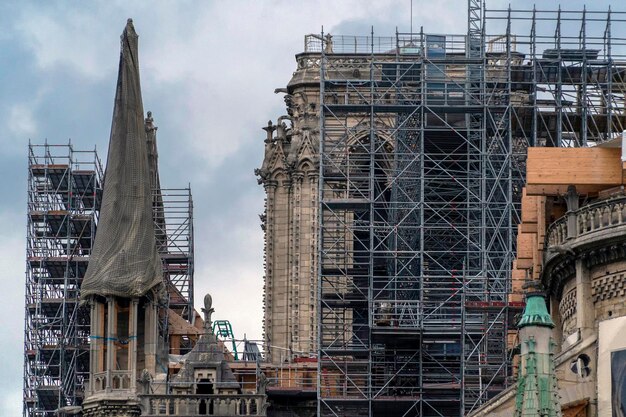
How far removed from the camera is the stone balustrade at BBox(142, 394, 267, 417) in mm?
92812

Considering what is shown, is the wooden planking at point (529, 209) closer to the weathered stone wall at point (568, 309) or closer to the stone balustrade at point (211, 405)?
the weathered stone wall at point (568, 309)

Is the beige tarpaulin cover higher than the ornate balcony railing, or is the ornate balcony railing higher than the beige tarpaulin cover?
the beige tarpaulin cover

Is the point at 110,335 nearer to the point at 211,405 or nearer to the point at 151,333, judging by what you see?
the point at 151,333

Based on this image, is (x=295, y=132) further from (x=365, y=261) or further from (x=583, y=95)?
(x=583, y=95)

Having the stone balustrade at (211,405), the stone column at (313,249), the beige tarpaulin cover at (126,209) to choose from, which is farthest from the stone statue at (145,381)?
the stone column at (313,249)

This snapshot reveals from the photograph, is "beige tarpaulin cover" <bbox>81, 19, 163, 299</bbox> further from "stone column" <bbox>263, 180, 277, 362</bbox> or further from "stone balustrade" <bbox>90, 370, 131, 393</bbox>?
"stone column" <bbox>263, 180, 277, 362</bbox>

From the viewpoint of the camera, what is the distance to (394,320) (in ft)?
319

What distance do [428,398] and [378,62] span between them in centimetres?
1257

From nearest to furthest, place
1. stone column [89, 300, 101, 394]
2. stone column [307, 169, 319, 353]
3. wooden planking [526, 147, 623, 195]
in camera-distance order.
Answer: wooden planking [526, 147, 623, 195], stone column [89, 300, 101, 394], stone column [307, 169, 319, 353]

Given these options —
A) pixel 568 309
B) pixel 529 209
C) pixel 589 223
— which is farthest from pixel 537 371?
pixel 529 209

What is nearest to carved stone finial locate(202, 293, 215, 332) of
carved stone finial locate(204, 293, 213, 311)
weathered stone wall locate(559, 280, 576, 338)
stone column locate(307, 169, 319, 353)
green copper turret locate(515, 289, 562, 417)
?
carved stone finial locate(204, 293, 213, 311)

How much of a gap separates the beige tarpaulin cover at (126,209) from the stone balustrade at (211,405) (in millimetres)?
9641

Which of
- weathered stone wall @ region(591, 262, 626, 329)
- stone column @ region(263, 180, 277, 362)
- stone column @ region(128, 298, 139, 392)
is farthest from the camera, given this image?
Answer: stone column @ region(263, 180, 277, 362)

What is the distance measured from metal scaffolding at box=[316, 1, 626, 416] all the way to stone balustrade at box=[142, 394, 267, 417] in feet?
15.1
